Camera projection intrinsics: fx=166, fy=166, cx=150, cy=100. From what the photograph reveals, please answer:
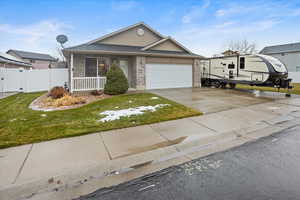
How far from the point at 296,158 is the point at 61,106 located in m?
8.82

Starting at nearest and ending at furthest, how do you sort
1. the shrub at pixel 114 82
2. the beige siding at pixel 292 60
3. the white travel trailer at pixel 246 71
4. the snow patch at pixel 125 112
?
the snow patch at pixel 125 112, the shrub at pixel 114 82, the white travel trailer at pixel 246 71, the beige siding at pixel 292 60

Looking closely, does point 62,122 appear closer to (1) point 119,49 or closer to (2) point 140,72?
(2) point 140,72

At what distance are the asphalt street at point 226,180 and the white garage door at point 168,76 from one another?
421 inches

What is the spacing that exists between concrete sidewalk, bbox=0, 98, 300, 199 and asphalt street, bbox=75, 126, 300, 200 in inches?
16.5

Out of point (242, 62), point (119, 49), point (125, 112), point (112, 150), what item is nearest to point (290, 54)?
point (242, 62)

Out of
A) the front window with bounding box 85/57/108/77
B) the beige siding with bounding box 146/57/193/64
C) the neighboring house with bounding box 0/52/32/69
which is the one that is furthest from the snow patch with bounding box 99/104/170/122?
the neighboring house with bounding box 0/52/32/69

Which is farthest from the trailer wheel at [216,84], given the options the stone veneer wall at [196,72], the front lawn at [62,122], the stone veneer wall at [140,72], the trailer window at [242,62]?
the front lawn at [62,122]

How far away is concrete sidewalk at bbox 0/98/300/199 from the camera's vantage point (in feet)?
9.05

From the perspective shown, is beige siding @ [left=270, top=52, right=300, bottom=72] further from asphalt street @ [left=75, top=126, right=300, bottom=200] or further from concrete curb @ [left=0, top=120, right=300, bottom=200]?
asphalt street @ [left=75, top=126, right=300, bottom=200]

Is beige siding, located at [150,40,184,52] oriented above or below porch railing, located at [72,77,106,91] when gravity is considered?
above

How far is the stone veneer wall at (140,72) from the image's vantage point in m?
13.0

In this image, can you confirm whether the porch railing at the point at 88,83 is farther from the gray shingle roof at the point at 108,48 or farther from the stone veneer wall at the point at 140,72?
the stone veneer wall at the point at 140,72

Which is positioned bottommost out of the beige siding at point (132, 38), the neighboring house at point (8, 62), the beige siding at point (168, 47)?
the neighboring house at point (8, 62)

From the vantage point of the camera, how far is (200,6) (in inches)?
548
